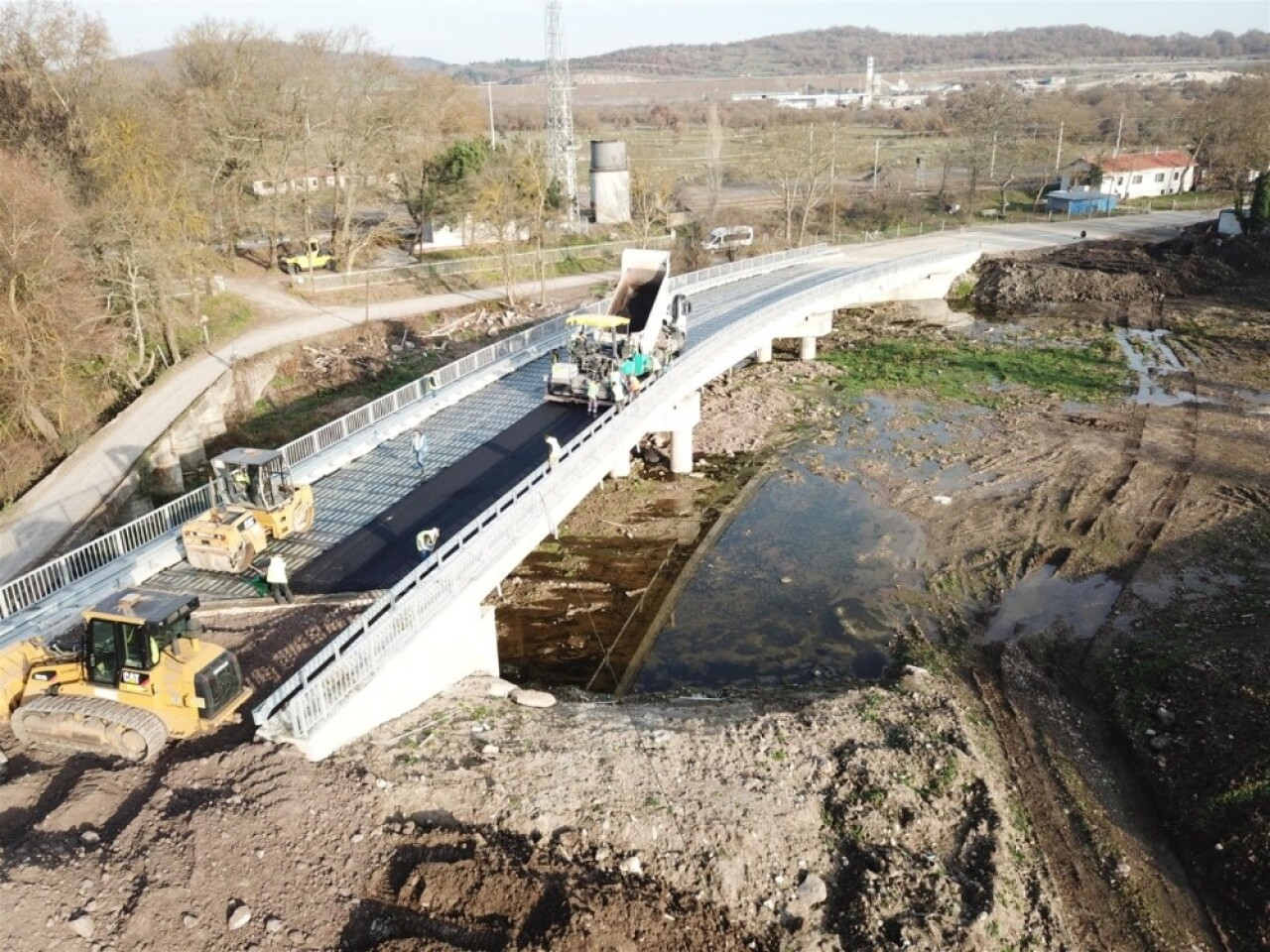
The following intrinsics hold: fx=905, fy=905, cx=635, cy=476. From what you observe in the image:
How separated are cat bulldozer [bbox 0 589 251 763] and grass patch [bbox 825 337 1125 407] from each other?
99.8 ft

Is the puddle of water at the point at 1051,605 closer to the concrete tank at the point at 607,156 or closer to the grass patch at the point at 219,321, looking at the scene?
the grass patch at the point at 219,321

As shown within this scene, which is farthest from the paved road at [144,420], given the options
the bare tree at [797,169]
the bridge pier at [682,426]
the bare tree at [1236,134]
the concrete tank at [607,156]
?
the bare tree at [1236,134]

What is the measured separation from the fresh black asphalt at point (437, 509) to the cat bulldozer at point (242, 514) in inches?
43.1

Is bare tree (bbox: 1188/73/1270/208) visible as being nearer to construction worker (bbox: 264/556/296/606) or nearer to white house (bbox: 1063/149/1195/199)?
white house (bbox: 1063/149/1195/199)

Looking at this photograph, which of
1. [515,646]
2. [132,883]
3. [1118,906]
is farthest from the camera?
[515,646]

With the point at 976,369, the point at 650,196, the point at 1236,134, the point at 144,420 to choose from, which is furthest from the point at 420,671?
the point at 1236,134

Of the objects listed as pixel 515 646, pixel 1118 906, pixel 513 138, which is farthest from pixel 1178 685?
pixel 513 138

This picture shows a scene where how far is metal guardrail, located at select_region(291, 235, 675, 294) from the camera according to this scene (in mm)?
45781

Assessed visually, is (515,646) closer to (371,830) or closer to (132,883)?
(371,830)

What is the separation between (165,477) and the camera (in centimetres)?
2748

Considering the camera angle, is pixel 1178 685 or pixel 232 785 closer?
pixel 232 785

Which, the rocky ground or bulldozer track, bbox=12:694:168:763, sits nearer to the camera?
the rocky ground

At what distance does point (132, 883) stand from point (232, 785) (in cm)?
177

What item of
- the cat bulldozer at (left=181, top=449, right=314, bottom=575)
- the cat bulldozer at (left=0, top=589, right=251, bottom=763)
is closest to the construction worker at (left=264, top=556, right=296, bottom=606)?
the cat bulldozer at (left=181, top=449, right=314, bottom=575)
